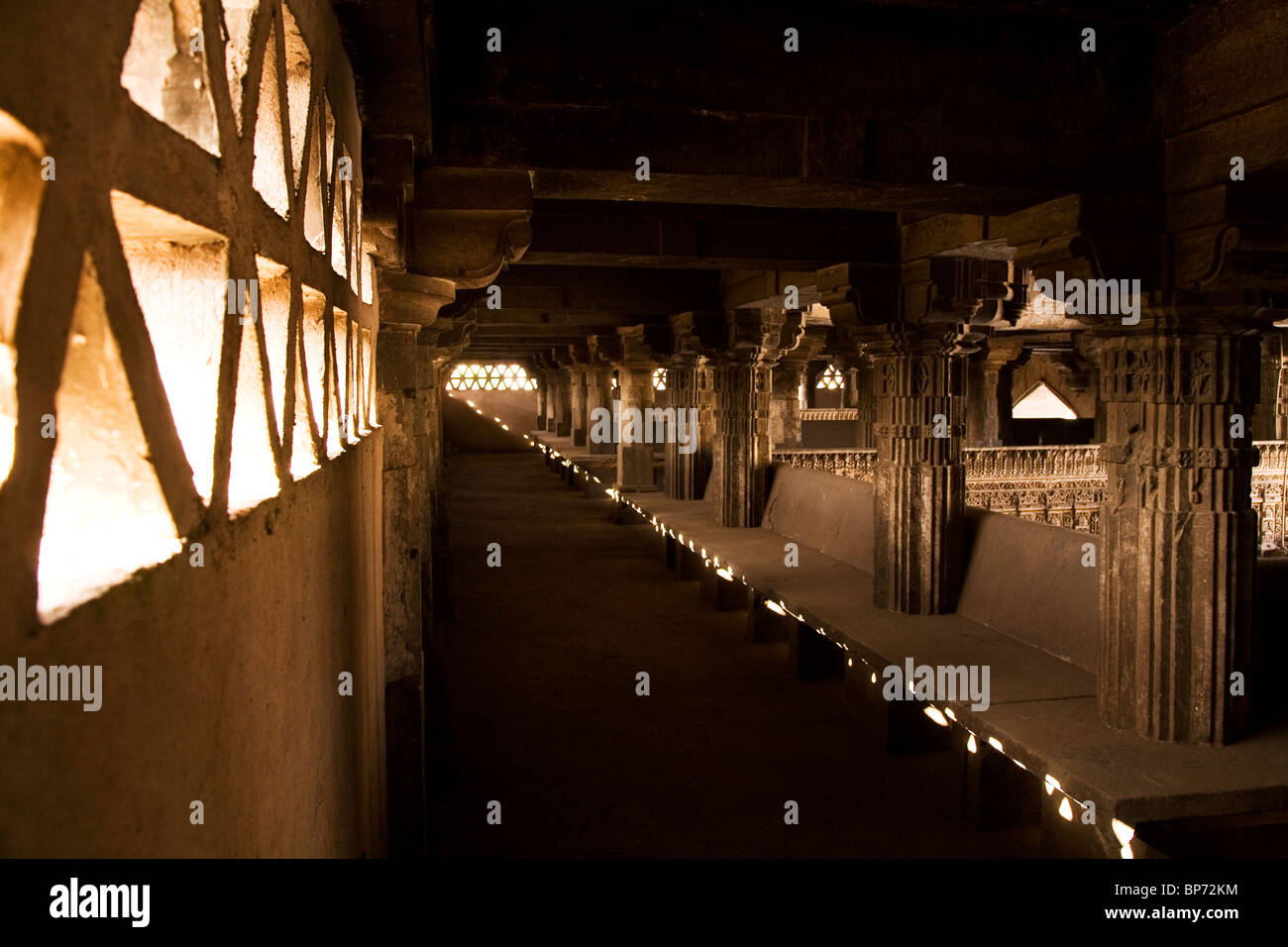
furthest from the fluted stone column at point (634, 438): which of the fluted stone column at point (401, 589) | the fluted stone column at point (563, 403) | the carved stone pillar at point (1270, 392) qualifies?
the fluted stone column at point (563, 403)

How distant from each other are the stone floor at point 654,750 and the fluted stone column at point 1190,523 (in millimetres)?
1612

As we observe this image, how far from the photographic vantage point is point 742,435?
1137 centimetres

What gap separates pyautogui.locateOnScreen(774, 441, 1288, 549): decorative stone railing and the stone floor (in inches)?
157

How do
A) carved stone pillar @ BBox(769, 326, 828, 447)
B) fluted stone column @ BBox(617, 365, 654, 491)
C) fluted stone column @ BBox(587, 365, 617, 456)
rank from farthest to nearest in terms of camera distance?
fluted stone column @ BBox(587, 365, 617, 456)
carved stone pillar @ BBox(769, 326, 828, 447)
fluted stone column @ BBox(617, 365, 654, 491)

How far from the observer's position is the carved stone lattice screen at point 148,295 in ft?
2.06

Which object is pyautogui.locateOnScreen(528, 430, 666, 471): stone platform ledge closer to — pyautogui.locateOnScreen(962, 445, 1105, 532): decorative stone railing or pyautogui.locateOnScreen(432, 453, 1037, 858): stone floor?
pyautogui.locateOnScreen(962, 445, 1105, 532): decorative stone railing

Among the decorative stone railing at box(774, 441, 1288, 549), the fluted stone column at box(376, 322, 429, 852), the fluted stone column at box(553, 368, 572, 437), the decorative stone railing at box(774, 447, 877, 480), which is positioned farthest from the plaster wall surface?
the fluted stone column at box(553, 368, 572, 437)

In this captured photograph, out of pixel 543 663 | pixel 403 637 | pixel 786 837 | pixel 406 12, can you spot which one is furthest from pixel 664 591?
pixel 406 12

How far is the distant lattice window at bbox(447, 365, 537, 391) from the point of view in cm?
3238

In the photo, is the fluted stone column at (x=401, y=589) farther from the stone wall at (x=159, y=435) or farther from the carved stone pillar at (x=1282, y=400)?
the carved stone pillar at (x=1282, y=400)

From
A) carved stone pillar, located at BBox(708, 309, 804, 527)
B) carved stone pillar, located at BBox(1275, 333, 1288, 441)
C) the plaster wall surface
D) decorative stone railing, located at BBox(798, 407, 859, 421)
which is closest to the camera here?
the plaster wall surface

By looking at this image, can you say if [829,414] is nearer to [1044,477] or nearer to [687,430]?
[1044,477]

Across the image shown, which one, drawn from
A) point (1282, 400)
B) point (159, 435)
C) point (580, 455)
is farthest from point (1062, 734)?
point (580, 455)

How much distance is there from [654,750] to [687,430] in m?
7.20
